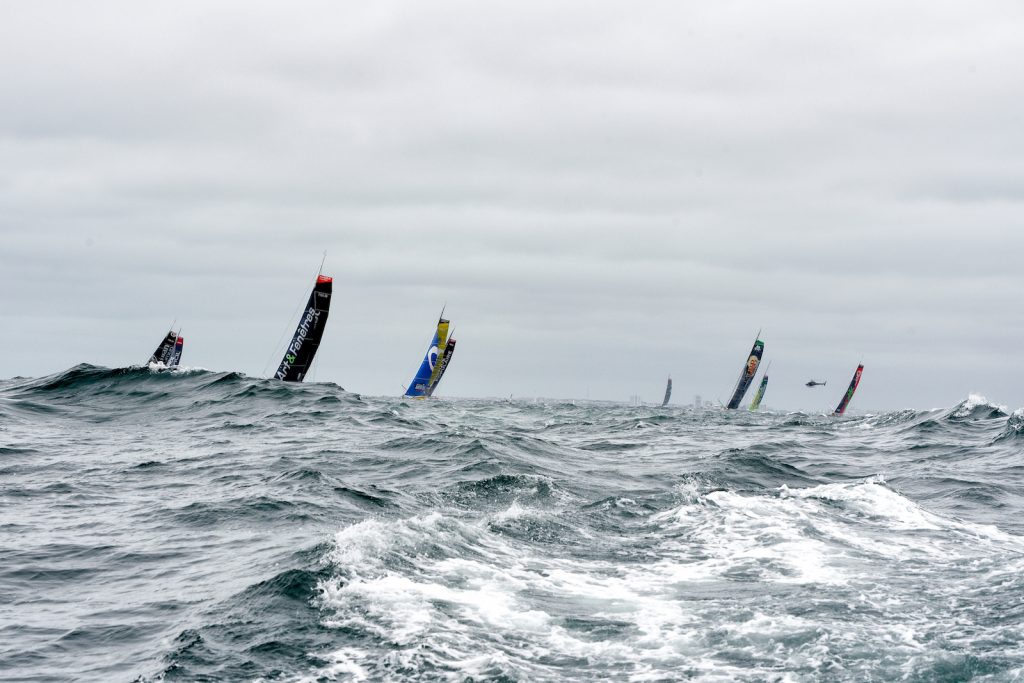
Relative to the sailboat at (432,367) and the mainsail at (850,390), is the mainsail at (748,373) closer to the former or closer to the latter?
the mainsail at (850,390)

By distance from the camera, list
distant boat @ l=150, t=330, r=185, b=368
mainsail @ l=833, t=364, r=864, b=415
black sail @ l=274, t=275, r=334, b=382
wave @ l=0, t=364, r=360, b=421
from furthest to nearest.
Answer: mainsail @ l=833, t=364, r=864, b=415 < distant boat @ l=150, t=330, r=185, b=368 < black sail @ l=274, t=275, r=334, b=382 < wave @ l=0, t=364, r=360, b=421

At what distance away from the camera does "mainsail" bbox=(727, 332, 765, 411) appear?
90.6m

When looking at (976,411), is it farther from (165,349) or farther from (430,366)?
(165,349)

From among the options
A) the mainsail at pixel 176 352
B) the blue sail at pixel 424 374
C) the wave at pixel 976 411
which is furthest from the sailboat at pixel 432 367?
the wave at pixel 976 411

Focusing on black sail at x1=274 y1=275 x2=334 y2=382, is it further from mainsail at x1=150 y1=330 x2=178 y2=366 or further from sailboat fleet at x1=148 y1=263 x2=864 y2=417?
mainsail at x1=150 y1=330 x2=178 y2=366

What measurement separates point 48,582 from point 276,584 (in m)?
3.02

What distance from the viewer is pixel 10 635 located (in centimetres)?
876

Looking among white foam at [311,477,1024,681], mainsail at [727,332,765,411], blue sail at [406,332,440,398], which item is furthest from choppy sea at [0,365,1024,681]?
mainsail at [727,332,765,411]

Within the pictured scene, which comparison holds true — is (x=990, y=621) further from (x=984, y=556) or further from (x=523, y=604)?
(x=523, y=604)

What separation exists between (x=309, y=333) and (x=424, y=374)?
74.1 feet

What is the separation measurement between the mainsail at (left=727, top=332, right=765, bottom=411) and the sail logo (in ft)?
198

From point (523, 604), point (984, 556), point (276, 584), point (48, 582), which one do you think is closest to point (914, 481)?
point (984, 556)

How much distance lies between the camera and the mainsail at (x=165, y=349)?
5538 cm

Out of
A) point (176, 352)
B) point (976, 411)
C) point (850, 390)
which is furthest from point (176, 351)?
point (850, 390)
